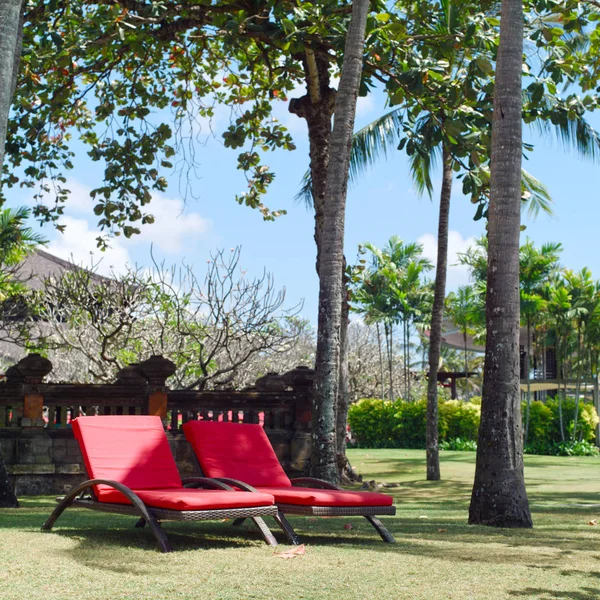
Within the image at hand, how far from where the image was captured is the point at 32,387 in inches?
530

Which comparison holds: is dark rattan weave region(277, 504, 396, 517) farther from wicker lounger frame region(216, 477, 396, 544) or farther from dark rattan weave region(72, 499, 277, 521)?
dark rattan weave region(72, 499, 277, 521)

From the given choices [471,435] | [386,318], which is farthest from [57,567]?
[386,318]

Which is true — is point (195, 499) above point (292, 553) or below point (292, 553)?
above

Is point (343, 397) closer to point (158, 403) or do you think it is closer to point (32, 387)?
point (158, 403)

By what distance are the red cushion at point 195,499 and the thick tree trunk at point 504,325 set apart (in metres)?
2.76

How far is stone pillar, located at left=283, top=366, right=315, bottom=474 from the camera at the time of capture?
15.2 metres

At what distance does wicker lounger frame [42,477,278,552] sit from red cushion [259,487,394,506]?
229 mm

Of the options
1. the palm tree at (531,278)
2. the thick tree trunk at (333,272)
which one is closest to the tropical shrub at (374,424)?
the palm tree at (531,278)

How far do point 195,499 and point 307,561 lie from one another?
945 mm

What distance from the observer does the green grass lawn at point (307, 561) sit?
5105mm

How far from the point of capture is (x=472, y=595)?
514 centimetres

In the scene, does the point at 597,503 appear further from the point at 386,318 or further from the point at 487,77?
the point at 386,318


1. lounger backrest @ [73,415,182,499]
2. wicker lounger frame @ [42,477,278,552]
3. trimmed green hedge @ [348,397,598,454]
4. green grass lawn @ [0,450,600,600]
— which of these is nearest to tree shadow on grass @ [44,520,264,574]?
green grass lawn @ [0,450,600,600]

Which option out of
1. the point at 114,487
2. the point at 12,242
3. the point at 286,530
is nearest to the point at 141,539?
the point at 114,487
